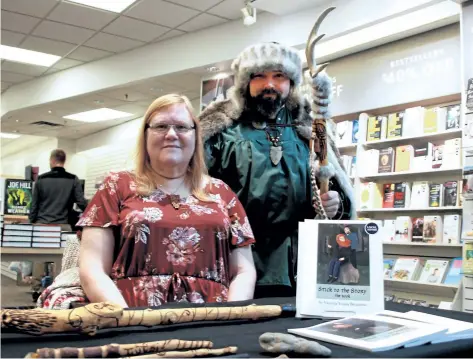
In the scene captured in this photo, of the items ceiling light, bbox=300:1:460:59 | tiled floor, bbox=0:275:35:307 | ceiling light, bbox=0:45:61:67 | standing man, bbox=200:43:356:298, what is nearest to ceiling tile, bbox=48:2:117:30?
ceiling light, bbox=0:45:61:67

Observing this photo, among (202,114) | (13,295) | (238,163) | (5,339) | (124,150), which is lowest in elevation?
(13,295)

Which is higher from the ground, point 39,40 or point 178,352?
point 39,40

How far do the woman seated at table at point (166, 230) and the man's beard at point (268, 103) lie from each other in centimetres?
36

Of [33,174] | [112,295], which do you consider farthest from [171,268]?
[33,174]

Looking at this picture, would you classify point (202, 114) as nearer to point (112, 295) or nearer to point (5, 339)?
point (112, 295)

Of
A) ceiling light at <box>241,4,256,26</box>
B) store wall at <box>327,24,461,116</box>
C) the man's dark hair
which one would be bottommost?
the man's dark hair

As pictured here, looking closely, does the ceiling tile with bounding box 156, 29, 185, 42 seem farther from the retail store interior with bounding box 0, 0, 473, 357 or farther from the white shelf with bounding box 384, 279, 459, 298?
the white shelf with bounding box 384, 279, 459, 298

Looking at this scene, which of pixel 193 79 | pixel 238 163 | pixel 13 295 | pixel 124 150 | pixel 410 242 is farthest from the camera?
pixel 124 150

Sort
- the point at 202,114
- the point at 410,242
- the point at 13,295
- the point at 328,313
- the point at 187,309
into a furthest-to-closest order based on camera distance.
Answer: the point at 13,295
the point at 410,242
the point at 202,114
the point at 328,313
the point at 187,309

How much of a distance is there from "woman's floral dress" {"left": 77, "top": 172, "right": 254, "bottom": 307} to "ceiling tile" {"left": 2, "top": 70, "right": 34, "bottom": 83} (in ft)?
24.3

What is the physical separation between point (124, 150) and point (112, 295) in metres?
9.52

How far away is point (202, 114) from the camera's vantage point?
6.63ft

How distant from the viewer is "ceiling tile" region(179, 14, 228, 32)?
222 inches

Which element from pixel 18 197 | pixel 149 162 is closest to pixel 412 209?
pixel 149 162
